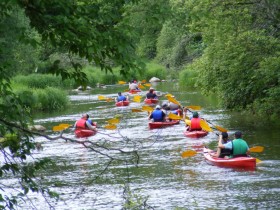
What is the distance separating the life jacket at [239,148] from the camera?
51.8ft

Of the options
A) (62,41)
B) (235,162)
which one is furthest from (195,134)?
(62,41)

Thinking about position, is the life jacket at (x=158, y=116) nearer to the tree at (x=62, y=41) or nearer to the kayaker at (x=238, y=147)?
the kayaker at (x=238, y=147)

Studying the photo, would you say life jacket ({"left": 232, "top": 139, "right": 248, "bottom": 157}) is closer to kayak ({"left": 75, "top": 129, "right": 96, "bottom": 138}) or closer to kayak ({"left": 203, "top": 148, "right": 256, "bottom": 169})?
kayak ({"left": 203, "top": 148, "right": 256, "bottom": 169})

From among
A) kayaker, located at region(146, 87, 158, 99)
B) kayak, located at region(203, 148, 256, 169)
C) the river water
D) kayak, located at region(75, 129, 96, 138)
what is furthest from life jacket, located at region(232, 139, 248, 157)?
kayaker, located at region(146, 87, 158, 99)

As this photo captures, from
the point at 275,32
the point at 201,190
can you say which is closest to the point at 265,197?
the point at 201,190

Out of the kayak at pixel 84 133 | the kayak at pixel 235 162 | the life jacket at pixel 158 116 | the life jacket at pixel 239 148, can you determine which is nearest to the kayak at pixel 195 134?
the life jacket at pixel 158 116

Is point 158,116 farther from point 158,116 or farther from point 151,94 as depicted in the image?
point 151,94

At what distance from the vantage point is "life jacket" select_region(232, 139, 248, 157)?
15.8 meters

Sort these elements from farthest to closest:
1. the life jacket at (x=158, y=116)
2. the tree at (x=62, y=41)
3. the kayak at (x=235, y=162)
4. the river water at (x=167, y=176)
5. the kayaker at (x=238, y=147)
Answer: the life jacket at (x=158, y=116), the kayaker at (x=238, y=147), the kayak at (x=235, y=162), the river water at (x=167, y=176), the tree at (x=62, y=41)

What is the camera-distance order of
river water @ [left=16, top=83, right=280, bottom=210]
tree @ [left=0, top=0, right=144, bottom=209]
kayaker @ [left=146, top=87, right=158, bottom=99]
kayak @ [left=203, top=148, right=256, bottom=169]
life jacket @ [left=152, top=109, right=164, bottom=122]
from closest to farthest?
tree @ [left=0, top=0, right=144, bottom=209]
river water @ [left=16, top=83, right=280, bottom=210]
kayak @ [left=203, top=148, right=256, bottom=169]
life jacket @ [left=152, top=109, right=164, bottom=122]
kayaker @ [left=146, top=87, right=158, bottom=99]

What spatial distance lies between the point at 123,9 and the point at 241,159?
1042 cm

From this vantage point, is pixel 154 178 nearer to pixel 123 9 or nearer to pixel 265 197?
pixel 265 197

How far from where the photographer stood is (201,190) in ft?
44.8

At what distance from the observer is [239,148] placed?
1589cm
